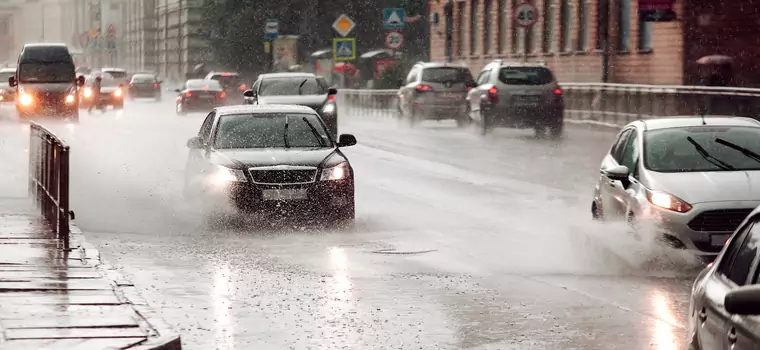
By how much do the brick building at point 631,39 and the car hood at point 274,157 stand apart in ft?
98.5

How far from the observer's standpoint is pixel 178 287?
12.3 metres

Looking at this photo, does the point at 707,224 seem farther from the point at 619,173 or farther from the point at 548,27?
the point at 548,27

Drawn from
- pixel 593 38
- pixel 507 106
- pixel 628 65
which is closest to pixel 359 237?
pixel 507 106

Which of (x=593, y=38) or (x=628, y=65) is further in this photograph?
(x=593, y=38)

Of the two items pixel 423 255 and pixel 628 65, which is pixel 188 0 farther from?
pixel 423 255

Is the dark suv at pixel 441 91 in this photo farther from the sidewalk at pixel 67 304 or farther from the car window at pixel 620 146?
the sidewalk at pixel 67 304

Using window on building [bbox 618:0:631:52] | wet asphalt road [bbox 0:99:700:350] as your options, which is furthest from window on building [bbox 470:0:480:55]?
wet asphalt road [bbox 0:99:700:350]

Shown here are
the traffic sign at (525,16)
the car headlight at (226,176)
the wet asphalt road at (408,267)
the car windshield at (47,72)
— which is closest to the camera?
the wet asphalt road at (408,267)

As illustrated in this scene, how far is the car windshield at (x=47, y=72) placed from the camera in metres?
49.2

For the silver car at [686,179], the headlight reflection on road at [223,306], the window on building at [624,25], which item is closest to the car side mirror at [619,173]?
the silver car at [686,179]

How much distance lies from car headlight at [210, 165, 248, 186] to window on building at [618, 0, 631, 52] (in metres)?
35.2

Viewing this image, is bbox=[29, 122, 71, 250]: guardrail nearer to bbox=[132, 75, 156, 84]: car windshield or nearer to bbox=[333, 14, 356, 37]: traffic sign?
bbox=[333, 14, 356, 37]: traffic sign

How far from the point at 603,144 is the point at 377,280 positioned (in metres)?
22.4

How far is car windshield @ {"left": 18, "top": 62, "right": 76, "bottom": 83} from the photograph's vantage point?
1935 inches
